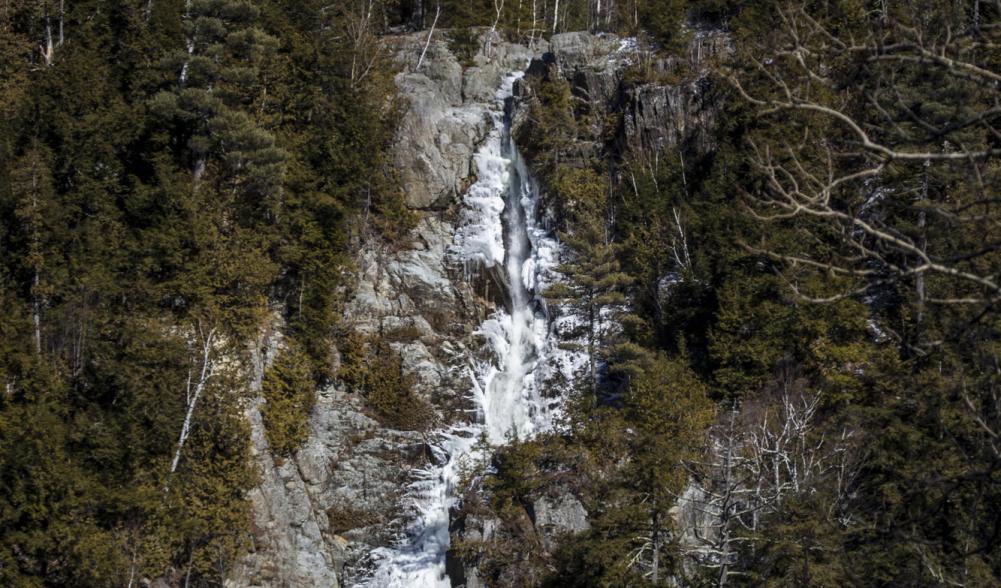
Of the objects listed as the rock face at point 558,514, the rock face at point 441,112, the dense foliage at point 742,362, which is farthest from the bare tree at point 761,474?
the rock face at point 441,112

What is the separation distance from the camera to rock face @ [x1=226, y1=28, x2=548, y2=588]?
89.7ft

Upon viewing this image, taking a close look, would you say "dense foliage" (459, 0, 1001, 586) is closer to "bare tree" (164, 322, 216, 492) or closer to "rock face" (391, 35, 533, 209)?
"rock face" (391, 35, 533, 209)

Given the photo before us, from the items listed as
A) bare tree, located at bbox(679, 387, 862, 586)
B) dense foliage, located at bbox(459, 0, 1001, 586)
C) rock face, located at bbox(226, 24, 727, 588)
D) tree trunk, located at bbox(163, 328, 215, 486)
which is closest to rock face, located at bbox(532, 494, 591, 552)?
rock face, located at bbox(226, 24, 727, 588)

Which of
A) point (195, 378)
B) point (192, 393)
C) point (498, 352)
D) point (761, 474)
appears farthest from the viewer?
point (498, 352)

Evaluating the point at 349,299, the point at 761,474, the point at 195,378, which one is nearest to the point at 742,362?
the point at 761,474

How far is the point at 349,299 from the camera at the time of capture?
3353 cm

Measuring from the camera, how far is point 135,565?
22.5 meters

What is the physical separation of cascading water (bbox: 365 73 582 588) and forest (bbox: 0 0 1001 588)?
105cm

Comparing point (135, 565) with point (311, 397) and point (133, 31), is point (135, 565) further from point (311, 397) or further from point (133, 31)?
point (133, 31)

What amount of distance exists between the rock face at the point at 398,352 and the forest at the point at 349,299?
23.4 inches

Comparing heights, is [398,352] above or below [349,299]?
below

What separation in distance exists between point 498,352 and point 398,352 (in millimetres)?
4208

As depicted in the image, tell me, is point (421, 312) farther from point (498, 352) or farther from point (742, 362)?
point (742, 362)

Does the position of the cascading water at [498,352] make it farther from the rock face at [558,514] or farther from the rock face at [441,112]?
the rock face at [558,514]
